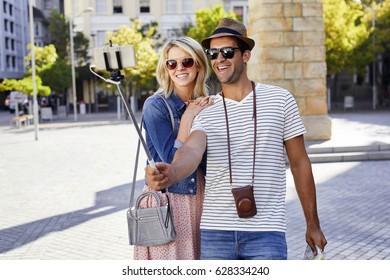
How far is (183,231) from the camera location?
3377 millimetres

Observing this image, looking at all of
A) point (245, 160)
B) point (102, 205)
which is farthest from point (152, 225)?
point (102, 205)

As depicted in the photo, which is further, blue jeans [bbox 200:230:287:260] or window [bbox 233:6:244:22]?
window [bbox 233:6:244:22]

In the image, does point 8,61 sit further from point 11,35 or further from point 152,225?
point 152,225

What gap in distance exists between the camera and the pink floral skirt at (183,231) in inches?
131

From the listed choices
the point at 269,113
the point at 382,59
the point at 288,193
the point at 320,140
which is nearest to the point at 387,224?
the point at 288,193

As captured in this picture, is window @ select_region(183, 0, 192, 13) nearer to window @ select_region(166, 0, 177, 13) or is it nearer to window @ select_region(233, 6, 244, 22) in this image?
window @ select_region(166, 0, 177, 13)

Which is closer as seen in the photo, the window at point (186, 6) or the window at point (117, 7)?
the window at point (117, 7)

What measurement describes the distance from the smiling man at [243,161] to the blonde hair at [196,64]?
186 millimetres

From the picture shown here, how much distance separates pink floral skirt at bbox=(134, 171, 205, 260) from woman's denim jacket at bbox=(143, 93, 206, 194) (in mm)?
47

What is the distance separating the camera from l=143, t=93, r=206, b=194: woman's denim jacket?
10.9 feet

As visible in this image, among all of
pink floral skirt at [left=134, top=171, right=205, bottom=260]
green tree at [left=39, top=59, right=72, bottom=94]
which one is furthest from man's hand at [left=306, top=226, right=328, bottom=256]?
green tree at [left=39, top=59, right=72, bottom=94]

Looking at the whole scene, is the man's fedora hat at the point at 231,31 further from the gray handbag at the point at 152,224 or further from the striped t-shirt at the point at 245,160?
the gray handbag at the point at 152,224

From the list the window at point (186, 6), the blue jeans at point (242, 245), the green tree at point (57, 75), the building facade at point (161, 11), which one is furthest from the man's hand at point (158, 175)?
the window at point (186, 6)

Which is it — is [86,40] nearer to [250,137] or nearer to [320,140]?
[320,140]
